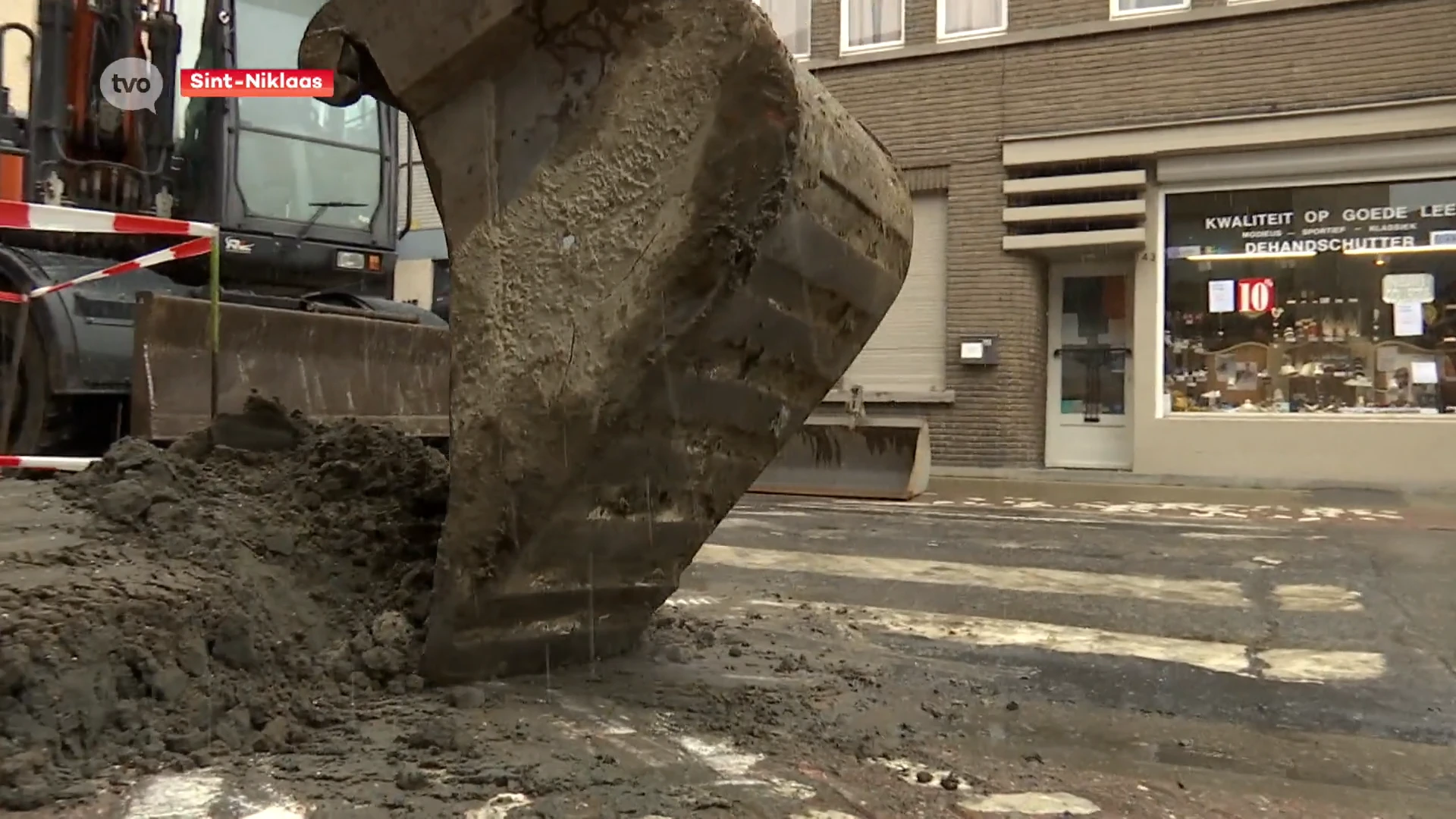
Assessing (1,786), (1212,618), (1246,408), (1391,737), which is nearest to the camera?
(1,786)

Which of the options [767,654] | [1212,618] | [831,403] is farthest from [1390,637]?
[831,403]

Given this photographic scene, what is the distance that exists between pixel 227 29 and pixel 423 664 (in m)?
5.22

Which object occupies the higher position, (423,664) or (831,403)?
(831,403)

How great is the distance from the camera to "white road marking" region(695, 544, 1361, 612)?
4980 millimetres

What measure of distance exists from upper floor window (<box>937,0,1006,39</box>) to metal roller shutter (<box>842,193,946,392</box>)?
1.99 meters

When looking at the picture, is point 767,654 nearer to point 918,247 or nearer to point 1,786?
point 1,786

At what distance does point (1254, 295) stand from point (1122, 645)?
30.6 ft

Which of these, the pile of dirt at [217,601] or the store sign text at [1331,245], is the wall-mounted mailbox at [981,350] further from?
the pile of dirt at [217,601]

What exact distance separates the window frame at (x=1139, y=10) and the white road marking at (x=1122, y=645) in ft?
32.8

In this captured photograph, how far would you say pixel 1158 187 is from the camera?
12.2m

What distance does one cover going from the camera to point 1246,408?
1202cm

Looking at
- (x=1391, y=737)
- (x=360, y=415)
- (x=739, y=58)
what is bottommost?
(x=1391, y=737)

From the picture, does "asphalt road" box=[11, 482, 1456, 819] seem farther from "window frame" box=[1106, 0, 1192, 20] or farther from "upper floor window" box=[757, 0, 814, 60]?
"upper floor window" box=[757, 0, 814, 60]

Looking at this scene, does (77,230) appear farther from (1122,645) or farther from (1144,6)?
Result: (1144,6)
